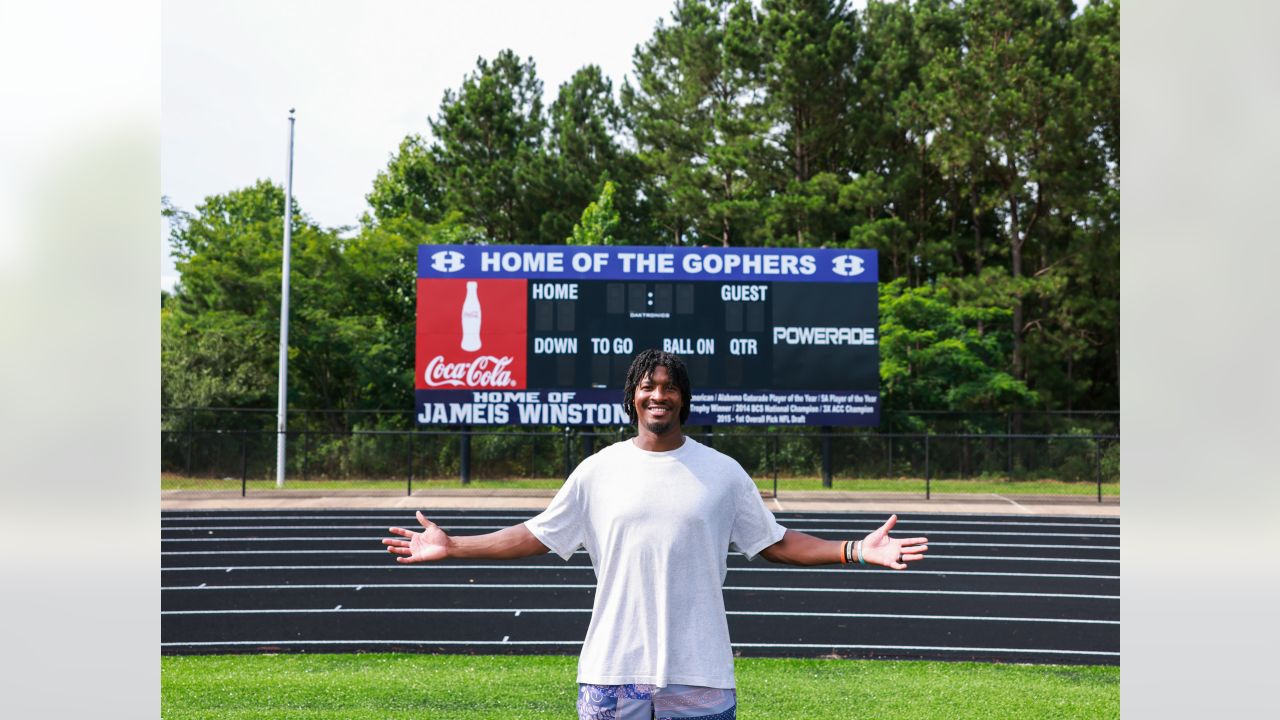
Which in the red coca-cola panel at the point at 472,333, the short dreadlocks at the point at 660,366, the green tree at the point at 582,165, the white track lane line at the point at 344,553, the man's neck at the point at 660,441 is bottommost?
the white track lane line at the point at 344,553

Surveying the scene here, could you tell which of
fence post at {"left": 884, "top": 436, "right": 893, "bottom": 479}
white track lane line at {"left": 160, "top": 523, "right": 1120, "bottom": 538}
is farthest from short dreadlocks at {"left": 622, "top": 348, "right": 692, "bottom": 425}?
fence post at {"left": 884, "top": 436, "right": 893, "bottom": 479}

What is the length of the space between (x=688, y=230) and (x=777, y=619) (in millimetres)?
28763

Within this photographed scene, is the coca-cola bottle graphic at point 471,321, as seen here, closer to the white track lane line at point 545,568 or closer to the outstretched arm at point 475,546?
the white track lane line at point 545,568

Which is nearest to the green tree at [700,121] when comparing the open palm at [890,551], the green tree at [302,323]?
the green tree at [302,323]

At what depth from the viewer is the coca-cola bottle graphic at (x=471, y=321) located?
20.7 meters

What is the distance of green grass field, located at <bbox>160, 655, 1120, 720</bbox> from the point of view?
668cm

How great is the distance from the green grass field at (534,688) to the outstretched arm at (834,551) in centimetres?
329

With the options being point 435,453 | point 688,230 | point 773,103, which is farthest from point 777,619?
point 688,230

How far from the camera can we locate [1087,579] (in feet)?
43.1

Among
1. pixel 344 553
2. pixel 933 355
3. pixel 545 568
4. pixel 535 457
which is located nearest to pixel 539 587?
pixel 545 568

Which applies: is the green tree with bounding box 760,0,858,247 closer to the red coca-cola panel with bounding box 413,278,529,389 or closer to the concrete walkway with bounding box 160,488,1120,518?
the concrete walkway with bounding box 160,488,1120,518

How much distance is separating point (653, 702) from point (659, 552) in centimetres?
43
